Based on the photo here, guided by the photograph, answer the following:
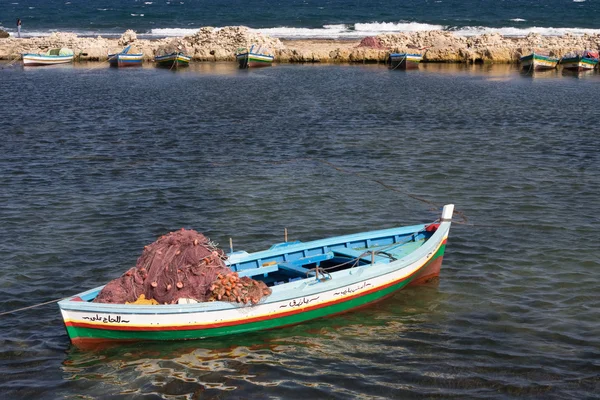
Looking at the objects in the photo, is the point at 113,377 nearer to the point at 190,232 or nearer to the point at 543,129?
the point at 190,232

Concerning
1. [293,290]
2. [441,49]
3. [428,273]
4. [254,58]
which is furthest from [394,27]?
[293,290]

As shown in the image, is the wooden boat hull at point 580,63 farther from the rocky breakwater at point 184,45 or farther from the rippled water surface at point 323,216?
the rocky breakwater at point 184,45

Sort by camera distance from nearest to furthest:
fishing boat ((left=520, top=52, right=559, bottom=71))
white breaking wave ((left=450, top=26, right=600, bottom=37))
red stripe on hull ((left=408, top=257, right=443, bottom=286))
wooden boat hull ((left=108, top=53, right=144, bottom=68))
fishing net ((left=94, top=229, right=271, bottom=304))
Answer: fishing net ((left=94, top=229, right=271, bottom=304))
red stripe on hull ((left=408, top=257, right=443, bottom=286))
fishing boat ((left=520, top=52, right=559, bottom=71))
wooden boat hull ((left=108, top=53, right=144, bottom=68))
white breaking wave ((left=450, top=26, right=600, bottom=37))

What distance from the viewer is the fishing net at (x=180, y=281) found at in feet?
46.4

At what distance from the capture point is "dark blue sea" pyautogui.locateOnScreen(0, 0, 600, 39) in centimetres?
9794

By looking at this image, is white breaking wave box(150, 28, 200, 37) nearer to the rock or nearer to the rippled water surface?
the rock

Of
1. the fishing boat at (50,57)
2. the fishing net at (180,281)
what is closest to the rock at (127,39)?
the fishing boat at (50,57)

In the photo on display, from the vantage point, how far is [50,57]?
6656 cm

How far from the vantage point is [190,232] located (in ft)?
48.2

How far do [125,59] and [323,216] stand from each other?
48317 mm

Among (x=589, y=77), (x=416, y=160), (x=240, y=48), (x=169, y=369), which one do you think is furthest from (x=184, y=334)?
(x=240, y=48)

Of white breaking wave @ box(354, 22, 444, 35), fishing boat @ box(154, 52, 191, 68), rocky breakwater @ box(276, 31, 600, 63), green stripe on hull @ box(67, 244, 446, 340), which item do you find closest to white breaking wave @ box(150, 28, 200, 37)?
white breaking wave @ box(354, 22, 444, 35)

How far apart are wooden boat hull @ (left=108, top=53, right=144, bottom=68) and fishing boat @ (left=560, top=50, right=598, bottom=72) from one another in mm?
37701

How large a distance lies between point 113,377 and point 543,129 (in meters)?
27.0
